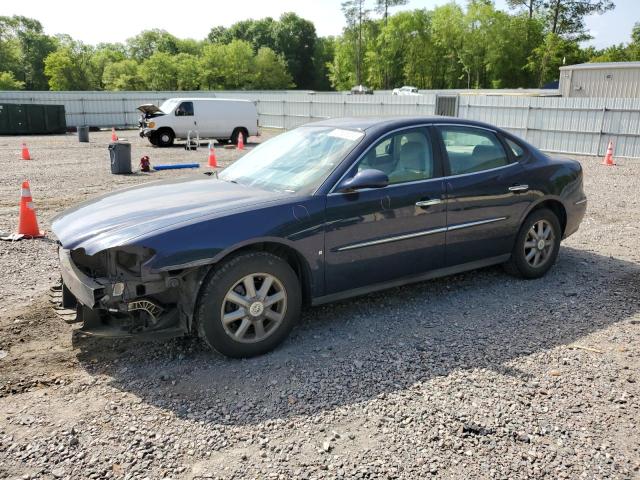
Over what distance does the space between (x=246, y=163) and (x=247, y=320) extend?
5.86ft

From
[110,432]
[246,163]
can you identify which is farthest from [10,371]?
[246,163]

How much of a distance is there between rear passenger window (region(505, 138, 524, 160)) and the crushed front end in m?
3.49

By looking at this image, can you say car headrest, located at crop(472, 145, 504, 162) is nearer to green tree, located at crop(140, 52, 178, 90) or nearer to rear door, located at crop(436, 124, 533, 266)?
rear door, located at crop(436, 124, 533, 266)

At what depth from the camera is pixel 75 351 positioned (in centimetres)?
399

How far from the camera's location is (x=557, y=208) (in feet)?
18.7

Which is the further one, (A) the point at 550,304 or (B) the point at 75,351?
(A) the point at 550,304

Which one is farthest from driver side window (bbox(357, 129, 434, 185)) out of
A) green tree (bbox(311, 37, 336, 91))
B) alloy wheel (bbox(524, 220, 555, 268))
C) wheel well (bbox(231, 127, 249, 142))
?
green tree (bbox(311, 37, 336, 91))

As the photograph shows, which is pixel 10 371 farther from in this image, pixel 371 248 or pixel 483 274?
pixel 483 274

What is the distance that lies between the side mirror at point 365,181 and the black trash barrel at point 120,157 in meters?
10.8

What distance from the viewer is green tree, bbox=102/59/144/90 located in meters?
71.2

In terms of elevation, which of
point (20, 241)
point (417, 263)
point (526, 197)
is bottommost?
point (20, 241)

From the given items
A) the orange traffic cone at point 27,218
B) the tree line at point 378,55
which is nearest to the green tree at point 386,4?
the tree line at point 378,55

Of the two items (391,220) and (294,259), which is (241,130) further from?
(294,259)

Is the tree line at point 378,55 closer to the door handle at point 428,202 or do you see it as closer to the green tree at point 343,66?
the green tree at point 343,66
